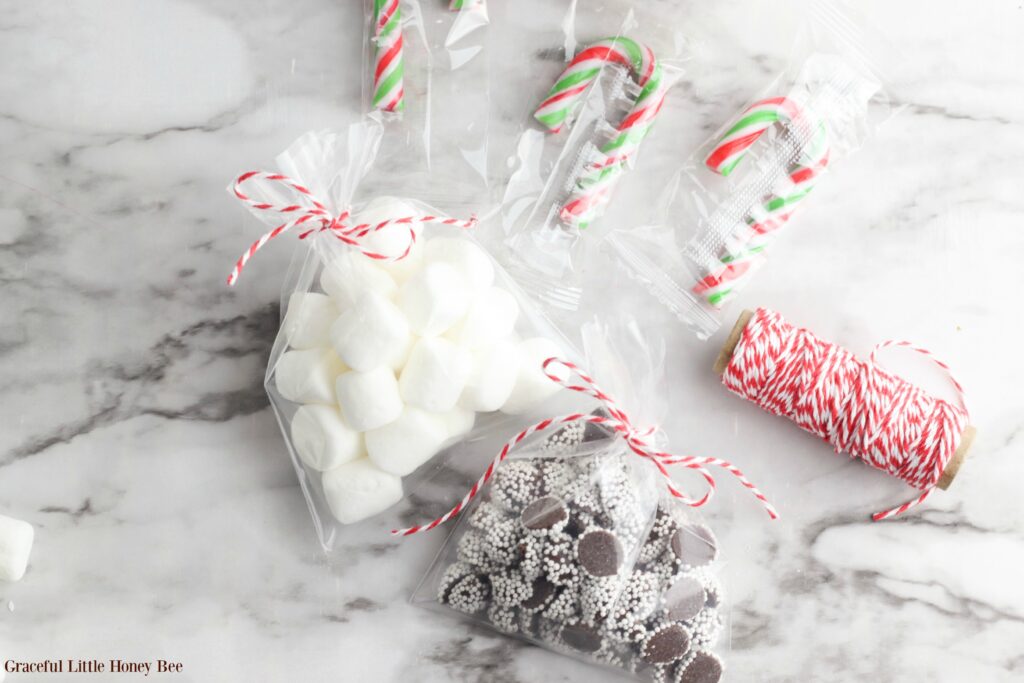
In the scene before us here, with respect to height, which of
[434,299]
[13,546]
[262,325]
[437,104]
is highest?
[437,104]

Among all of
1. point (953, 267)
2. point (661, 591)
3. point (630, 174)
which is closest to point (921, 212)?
point (953, 267)

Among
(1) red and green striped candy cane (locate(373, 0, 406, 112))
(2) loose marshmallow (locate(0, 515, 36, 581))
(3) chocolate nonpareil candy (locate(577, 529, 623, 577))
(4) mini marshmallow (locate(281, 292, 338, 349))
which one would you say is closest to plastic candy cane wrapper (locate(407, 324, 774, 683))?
(3) chocolate nonpareil candy (locate(577, 529, 623, 577))

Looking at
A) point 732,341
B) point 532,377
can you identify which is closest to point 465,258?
point 532,377

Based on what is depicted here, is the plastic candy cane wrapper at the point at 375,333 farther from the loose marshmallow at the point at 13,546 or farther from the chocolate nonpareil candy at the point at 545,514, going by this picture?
the loose marshmallow at the point at 13,546

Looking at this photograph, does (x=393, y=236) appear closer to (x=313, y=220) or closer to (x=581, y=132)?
(x=313, y=220)

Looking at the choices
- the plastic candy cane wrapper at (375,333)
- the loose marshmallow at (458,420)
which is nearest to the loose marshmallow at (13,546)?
the plastic candy cane wrapper at (375,333)

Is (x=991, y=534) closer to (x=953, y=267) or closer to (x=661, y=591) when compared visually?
(x=953, y=267)
